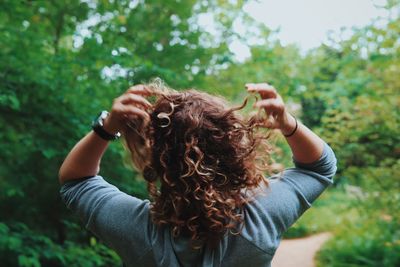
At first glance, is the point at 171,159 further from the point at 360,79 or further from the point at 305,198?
the point at 360,79

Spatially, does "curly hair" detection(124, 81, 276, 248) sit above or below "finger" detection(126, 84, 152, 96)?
below

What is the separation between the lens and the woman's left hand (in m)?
1.09

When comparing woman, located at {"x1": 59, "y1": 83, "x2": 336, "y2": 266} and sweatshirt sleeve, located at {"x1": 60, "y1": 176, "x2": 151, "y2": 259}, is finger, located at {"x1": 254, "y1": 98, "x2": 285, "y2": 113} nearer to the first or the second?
woman, located at {"x1": 59, "y1": 83, "x2": 336, "y2": 266}

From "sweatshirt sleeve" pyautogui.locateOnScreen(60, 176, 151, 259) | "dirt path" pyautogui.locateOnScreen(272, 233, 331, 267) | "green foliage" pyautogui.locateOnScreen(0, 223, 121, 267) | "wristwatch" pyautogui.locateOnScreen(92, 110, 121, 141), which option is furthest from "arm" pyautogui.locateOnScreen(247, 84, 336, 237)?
"dirt path" pyautogui.locateOnScreen(272, 233, 331, 267)

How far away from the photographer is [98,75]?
13.1 ft

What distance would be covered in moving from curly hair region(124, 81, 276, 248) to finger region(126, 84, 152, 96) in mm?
24

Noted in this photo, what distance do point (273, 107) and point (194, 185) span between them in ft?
0.91

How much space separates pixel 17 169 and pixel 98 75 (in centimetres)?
144

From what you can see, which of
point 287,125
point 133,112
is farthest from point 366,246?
point 133,112

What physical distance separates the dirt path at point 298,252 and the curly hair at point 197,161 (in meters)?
8.36

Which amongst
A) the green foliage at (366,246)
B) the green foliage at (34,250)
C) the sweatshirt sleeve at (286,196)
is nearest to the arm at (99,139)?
the sweatshirt sleeve at (286,196)

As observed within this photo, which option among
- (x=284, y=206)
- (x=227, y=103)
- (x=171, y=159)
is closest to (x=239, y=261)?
(x=284, y=206)

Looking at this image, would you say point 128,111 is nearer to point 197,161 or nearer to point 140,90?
point 140,90

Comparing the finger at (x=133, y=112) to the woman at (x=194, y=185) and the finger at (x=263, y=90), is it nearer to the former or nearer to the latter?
the woman at (x=194, y=185)
